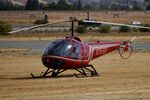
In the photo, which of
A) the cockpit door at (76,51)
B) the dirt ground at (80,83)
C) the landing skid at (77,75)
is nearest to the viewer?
the dirt ground at (80,83)

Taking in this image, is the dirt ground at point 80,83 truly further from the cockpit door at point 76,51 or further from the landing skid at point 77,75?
the cockpit door at point 76,51

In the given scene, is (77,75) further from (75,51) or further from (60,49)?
(60,49)

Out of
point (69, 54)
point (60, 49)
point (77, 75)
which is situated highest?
point (60, 49)

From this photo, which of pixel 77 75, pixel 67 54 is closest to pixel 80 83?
pixel 67 54

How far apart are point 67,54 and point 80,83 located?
217 cm

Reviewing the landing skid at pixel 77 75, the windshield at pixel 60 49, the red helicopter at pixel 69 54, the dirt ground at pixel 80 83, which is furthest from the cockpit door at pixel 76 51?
the dirt ground at pixel 80 83

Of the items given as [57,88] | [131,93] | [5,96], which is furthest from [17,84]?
[131,93]

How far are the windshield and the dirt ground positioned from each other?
1157 millimetres

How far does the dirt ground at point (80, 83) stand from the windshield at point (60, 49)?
3.80 ft

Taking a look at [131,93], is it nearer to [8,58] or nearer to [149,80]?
[149,80]

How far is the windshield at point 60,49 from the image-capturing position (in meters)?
23.7

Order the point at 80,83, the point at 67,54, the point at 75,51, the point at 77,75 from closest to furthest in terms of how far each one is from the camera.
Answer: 1. the point at 80,83
2. the point at 67,54
3. the point at 75,51
4. the point at 77,75

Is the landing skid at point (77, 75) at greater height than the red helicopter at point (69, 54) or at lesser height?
lesser

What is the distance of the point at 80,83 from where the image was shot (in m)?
22.4
